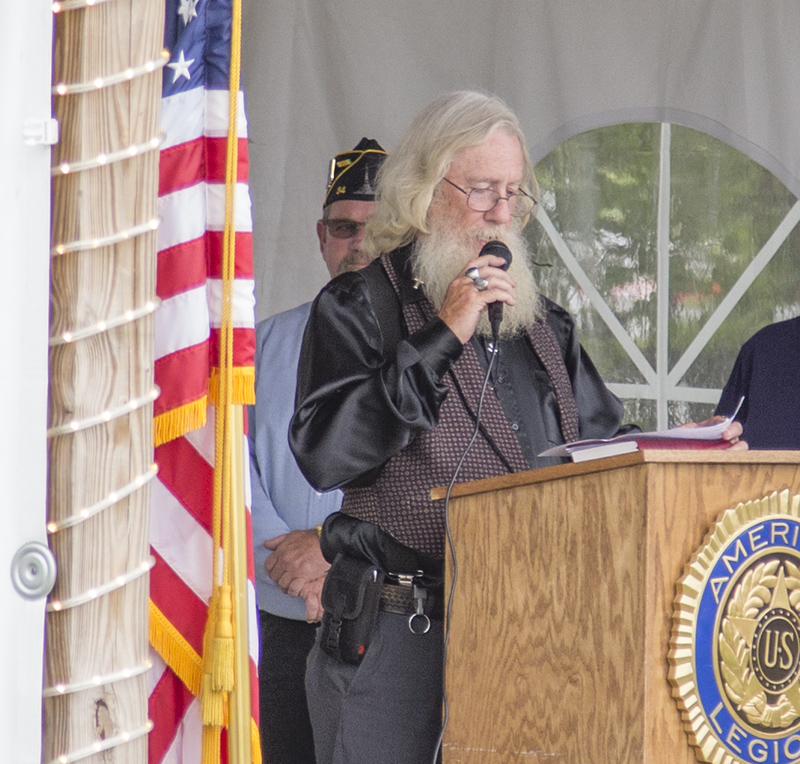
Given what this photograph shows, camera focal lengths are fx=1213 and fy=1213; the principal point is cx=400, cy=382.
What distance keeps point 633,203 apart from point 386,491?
2594mm

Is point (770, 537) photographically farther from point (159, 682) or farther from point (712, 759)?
point (159, 682)

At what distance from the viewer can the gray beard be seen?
8.71 feet

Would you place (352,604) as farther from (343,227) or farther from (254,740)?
(343,227)

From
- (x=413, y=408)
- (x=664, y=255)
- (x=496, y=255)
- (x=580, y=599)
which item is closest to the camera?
(x=580, y=599)

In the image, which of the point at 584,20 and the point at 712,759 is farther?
the point at 584,20

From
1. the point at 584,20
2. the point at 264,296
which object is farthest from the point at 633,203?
the point at 264,296

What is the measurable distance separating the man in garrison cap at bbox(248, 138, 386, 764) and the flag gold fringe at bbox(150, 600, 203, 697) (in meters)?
1.43

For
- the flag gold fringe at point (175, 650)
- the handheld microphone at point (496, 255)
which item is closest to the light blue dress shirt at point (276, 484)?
the handheld microphone at point (496, 255)

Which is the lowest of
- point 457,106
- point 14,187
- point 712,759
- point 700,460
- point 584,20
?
point 712,759

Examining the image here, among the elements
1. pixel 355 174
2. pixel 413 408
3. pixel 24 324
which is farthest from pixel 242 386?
pixel 355 174

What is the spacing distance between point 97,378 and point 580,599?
0.85 m

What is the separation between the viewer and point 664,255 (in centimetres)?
471

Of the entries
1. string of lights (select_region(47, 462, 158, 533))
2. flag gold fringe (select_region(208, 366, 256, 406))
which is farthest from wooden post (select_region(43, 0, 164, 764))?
flag gold fringe (select_region(208, 366, 256, 406))

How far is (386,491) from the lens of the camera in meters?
2.45
